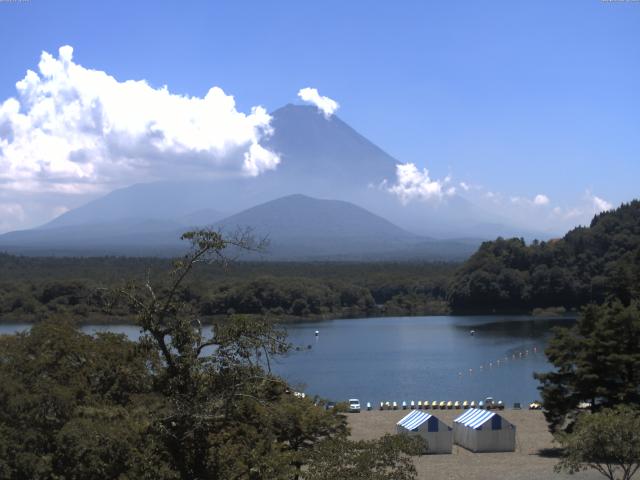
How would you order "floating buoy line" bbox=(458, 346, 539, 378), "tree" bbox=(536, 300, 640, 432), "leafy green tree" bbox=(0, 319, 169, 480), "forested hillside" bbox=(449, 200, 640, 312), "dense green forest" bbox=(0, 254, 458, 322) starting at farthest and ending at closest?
"forested hillside" bbox=(449, 200, 640, 312) → "dense green forest" bbox=(0, 254, 458, 322) → "floating buoy line" bbox=(458, 346, 539, 378) → "tree" bbox=(536, 300, 640, 432) → "leafy green tree" bbox=(0, 319, 169, 480)

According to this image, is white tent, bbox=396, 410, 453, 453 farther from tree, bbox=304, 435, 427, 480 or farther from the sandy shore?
tree, bbox=304, 435, 427, 480

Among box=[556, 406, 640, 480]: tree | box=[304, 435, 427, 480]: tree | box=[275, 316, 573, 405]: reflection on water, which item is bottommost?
box=[275, 316, 573, 405]: reflection on water

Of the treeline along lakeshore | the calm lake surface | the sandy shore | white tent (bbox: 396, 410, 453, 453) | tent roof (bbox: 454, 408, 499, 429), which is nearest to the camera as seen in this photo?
the sandy shore

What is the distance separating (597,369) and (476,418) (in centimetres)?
282

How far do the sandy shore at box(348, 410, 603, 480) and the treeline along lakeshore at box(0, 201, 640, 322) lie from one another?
29353 millimetres

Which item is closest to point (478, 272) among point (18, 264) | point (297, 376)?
point (297, 376)

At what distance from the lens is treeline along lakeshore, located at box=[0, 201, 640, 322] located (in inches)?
2044

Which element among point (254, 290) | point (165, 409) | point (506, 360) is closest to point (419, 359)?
point (506, 360)

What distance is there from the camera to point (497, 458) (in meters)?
16.8

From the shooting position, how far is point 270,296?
54.3 metres

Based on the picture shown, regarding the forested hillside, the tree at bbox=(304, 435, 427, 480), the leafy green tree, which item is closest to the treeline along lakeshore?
the forested hillside

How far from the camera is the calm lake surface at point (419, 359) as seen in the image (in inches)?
1104

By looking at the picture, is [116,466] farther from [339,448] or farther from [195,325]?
[339,448]

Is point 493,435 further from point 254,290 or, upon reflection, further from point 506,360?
point 254,290
